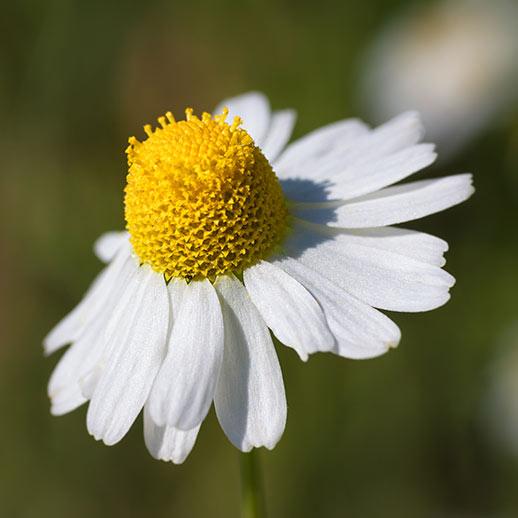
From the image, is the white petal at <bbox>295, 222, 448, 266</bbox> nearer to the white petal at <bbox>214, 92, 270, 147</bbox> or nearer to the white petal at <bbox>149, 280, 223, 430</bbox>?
the white petal at <bbox>149, 280, 223, 430</bbox>

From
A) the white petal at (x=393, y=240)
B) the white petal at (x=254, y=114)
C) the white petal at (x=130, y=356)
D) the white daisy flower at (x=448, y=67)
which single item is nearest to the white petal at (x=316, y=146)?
the white petal at (x=254, y=114)

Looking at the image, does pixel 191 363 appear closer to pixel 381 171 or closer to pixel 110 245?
pixel 381 171

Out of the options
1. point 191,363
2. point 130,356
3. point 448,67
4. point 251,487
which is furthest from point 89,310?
point 448,67

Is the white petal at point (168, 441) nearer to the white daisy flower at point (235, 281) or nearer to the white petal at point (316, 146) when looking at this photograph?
the white daisy flower at point (235, 281)

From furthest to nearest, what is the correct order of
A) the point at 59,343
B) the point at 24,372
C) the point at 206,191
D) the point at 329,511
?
1. the point at 24,372
2. the point at 329,511
3. the point at 59,343
4. the point at 206,191

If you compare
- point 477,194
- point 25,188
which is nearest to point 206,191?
point 477,194

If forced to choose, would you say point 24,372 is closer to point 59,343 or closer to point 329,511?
point 329,511

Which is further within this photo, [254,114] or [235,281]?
[254,114]
